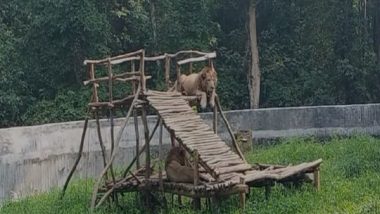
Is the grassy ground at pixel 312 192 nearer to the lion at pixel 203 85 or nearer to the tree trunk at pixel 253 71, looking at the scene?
the lion at pixel 203 85

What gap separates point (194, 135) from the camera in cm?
1033

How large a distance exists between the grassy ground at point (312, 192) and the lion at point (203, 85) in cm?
164

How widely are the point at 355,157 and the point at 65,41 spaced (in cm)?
962

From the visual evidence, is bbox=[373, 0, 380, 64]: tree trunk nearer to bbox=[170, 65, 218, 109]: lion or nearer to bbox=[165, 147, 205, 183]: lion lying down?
bbox=[170, 65, 218, 109]: lion

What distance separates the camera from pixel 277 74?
2141cm

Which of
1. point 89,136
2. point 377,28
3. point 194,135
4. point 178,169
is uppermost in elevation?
point 377,28

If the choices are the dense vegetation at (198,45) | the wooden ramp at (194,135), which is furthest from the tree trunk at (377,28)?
the wooden ramp at (194,135)

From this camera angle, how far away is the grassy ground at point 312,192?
977 cm

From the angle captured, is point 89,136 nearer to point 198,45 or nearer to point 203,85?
point 203,85

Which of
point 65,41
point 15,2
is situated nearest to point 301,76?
point 65,41

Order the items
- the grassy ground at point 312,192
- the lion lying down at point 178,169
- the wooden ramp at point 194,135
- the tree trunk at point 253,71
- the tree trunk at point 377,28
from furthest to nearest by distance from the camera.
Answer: the tree trunk at point 377,28 < the tree trunk at point 253,71 < the lion lying down at point 178,169 < the wooden ramp at point 194,135 < the grassy ground at point 312,192

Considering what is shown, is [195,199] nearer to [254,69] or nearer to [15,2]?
[254,69]

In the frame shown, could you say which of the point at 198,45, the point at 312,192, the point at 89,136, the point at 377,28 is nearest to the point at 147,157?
the point at 312,192

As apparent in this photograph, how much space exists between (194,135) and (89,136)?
525 centimetres
